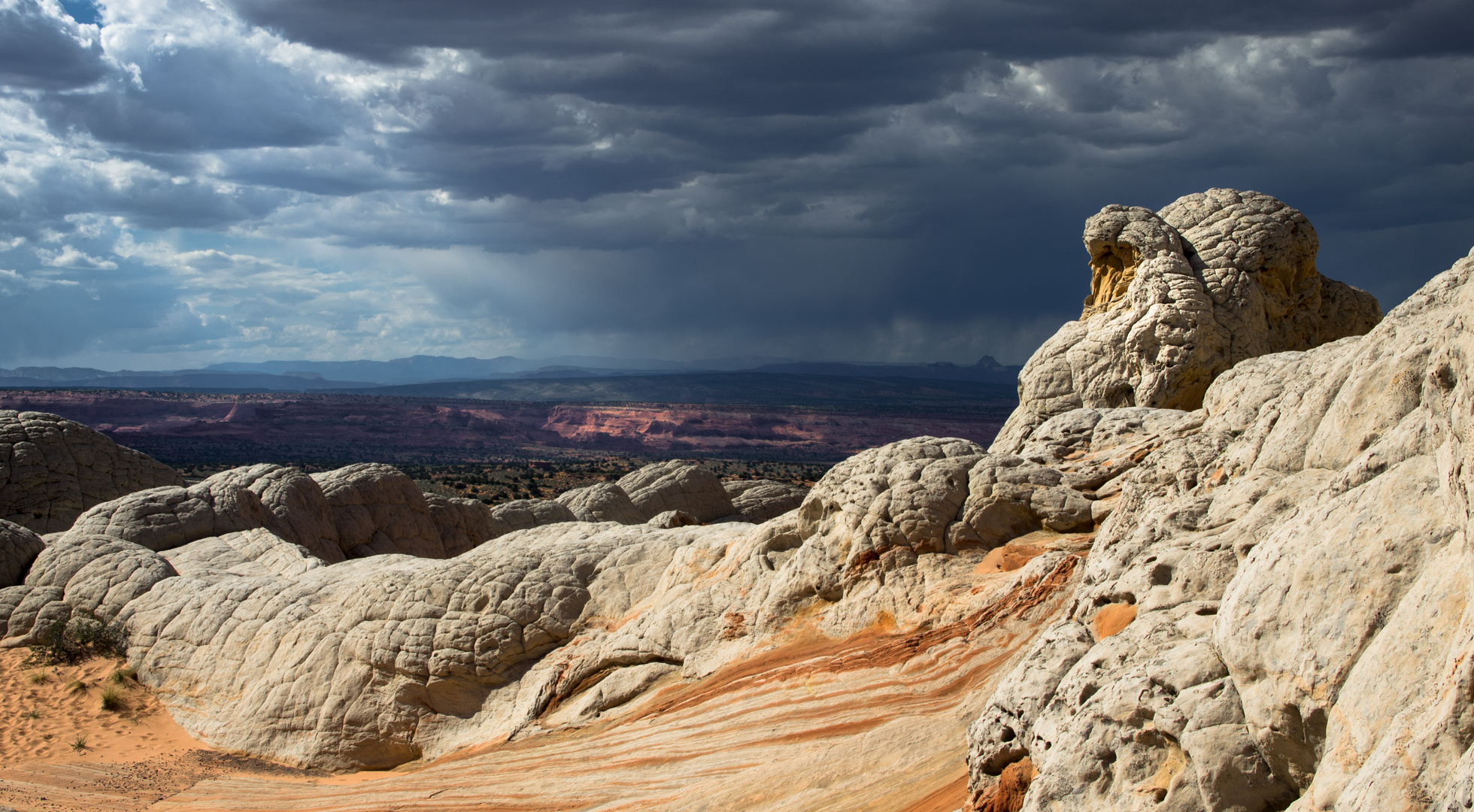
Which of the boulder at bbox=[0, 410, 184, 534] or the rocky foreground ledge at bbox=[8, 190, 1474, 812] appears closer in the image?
the rocky foreground ledge at bbox=[8, 190, 1474, 812]

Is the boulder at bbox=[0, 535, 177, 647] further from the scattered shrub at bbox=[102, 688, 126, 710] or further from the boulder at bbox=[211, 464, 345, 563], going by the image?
the boulder at bbox=[211, 464, 345, 563]

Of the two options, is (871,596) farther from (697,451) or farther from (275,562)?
(697,451)

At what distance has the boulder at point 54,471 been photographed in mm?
19938

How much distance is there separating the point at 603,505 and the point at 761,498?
4.39 meters

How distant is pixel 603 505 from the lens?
74.8ft

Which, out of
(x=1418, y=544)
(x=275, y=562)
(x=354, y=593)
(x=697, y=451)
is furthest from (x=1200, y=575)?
(x=697, y=451)

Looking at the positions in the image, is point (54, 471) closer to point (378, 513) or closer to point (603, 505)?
point (378, 513)

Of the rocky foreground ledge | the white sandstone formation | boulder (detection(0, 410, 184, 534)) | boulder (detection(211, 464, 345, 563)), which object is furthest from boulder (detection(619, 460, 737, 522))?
the white sandstone formation

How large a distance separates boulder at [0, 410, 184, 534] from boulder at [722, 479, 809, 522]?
Answer: 1293 cm

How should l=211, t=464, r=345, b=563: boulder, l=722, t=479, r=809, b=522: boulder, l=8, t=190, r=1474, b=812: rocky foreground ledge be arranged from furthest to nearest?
l=722, t=479, r=809, b=522: boulder, l=211, t=464, r=345, b=563: boulder, l=8, t=190, r=1474, b=812: rocky foreground ledge

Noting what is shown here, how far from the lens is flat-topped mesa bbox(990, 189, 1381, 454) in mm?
14305

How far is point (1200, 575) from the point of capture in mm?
5289

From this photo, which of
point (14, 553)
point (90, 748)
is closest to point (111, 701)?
point (90, 748)

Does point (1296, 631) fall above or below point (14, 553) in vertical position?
above
